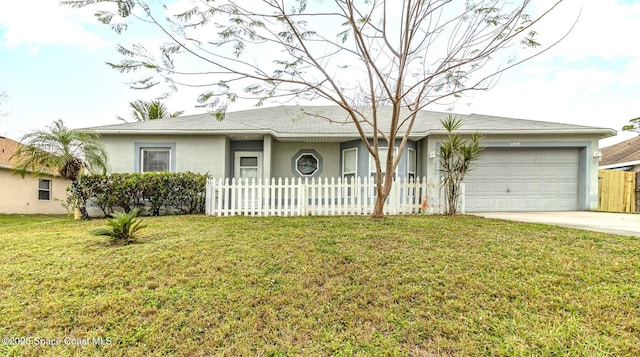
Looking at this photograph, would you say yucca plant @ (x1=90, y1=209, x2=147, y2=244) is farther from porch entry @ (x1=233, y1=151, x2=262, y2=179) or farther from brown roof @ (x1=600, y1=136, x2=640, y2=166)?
brown roof @ (x1=600, y1=136, x2=640, y2=166)

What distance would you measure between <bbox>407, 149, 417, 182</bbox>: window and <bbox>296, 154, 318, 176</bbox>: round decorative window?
319 centimetres

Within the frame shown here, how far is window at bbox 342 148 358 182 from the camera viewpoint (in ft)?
31.4

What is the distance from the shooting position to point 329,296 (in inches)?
A: 113

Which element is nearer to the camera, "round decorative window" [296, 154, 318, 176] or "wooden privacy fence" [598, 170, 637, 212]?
"wooden privacy fence" [598, 170, 637, 212]

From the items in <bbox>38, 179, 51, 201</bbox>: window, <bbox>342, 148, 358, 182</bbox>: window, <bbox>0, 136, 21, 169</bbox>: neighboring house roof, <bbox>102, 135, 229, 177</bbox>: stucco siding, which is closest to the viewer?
<bbox>102, 135, 229, 177</bbox>: stucco siding

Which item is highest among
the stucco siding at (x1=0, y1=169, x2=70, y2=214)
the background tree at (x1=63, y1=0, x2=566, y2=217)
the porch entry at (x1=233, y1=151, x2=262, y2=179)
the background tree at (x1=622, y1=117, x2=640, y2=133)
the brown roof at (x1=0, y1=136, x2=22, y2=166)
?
the background tree at (x1=622, y1=117, x2=640, y2=133)

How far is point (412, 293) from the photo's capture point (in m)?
2.88

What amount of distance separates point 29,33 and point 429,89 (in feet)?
42.3

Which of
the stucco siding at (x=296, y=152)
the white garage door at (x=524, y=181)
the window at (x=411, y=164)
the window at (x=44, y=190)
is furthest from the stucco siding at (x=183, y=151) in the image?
the window at (x=44, y=190)

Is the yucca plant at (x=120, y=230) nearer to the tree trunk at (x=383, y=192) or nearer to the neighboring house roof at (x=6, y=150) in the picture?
the tree trunk at (x=383, y=192)

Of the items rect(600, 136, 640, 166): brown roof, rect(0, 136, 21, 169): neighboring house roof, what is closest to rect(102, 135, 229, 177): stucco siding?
rect(0, 136, 21, 169): neighboring house roof

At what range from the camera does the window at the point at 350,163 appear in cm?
958

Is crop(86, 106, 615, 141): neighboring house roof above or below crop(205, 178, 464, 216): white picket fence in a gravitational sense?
above

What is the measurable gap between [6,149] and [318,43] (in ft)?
58.4
